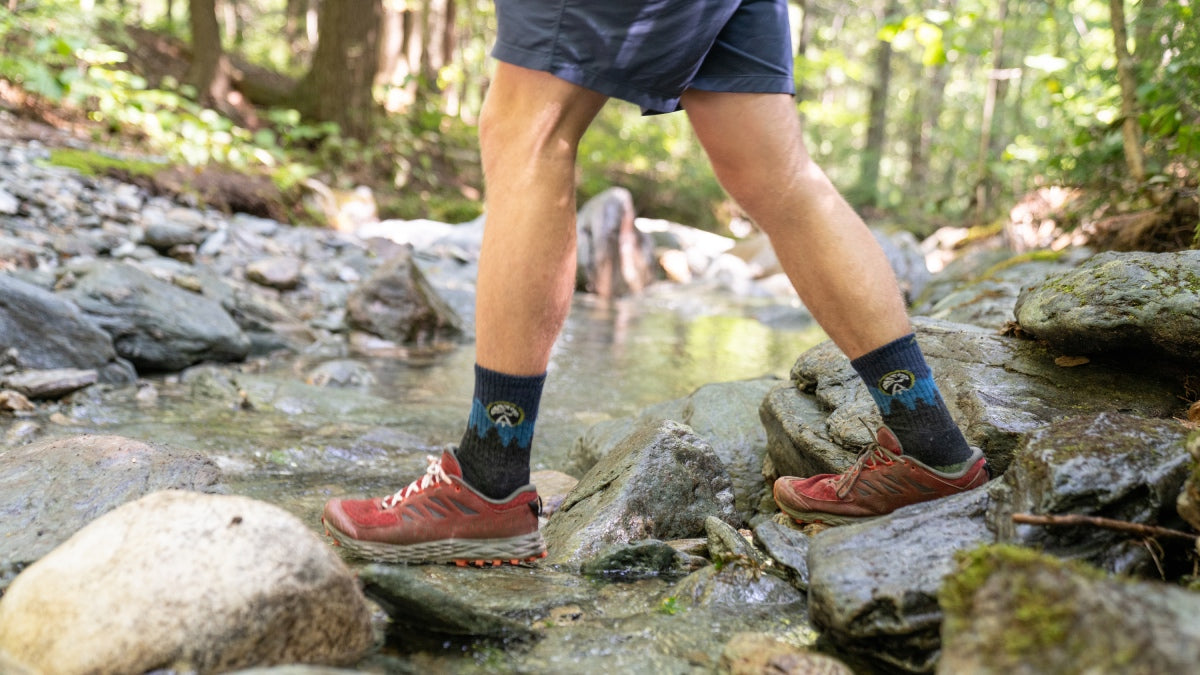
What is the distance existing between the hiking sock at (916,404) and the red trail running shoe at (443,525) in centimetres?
89

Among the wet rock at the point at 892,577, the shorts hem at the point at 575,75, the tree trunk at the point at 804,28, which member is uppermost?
the tree trunk at the point at 804,28

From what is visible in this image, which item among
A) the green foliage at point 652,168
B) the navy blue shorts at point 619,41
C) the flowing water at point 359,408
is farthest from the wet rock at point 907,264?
the navy blue shorts at point 619,41

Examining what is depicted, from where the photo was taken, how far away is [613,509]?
223cm

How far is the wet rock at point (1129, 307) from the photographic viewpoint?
2146 millimetres

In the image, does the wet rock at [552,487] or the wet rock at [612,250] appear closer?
the wet rock at [552,487]

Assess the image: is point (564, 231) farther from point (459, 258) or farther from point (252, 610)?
point (459, 258)

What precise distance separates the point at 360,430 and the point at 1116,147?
4714 mm

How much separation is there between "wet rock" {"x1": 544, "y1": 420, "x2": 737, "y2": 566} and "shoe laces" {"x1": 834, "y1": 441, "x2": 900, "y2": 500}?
44 cm

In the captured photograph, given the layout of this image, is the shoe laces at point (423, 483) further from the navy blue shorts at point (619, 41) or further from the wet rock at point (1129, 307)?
the wet rock at point (1129, 307)

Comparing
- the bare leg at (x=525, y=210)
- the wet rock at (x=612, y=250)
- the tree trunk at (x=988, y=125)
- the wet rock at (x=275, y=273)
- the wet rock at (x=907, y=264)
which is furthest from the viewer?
Result: the tree trunk at (x=988, y=125)

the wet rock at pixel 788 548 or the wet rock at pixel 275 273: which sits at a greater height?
the wet rock at pixel 788 548

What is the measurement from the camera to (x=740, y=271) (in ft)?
45.0

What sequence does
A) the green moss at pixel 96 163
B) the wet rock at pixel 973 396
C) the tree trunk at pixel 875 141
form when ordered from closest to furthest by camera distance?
the wet rock at pixel 973 396 → the green moss at pixel 96 163 → the tree trunk at pixel 875 141

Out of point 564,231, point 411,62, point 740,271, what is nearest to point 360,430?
point 564,231
